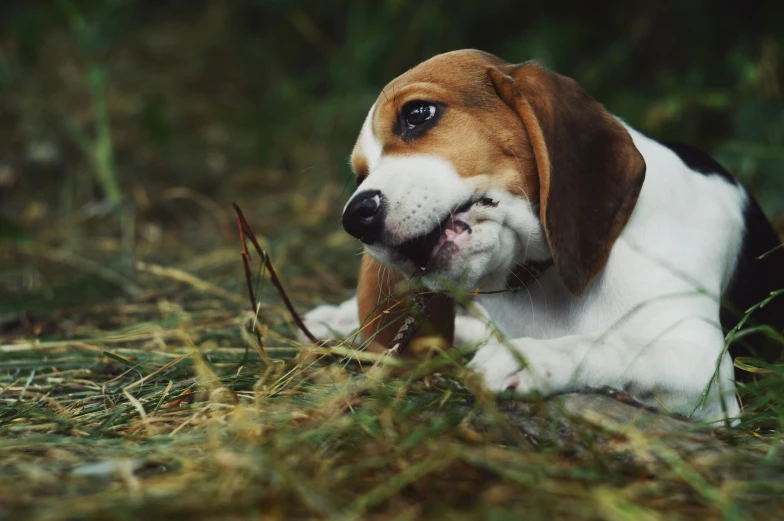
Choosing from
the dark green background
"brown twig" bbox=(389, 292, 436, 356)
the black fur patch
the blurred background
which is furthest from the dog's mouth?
the dark green background

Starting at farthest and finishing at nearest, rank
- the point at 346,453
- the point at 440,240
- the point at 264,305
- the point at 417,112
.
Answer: the point at 264,305, the point at 417,112, the point at 440,240, the point at 346,453

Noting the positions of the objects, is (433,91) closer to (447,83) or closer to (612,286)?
(447,83)

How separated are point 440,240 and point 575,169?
18.7 inches

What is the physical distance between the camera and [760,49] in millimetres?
6352

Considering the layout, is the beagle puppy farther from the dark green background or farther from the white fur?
the dark green background

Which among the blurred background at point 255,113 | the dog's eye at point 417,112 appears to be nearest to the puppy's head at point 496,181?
the dog's eye at point 417,112

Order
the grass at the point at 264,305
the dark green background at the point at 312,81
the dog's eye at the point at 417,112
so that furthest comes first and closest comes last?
the dark green background at the point at 312,81, the dog's eye at the point at 417,112, the grass at the point at 264,305

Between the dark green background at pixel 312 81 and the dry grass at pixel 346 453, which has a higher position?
the dark green background at pixel 312 81

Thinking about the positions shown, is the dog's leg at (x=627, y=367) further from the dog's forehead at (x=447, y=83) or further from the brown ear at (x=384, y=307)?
the dog's forehead at (x=447, y=83)

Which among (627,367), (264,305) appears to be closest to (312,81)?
(264,305)

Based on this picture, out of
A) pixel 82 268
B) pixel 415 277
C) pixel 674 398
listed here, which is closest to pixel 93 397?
pixel 415 277

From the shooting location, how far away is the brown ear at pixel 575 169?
2.55 m

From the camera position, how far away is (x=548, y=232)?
8.32ft

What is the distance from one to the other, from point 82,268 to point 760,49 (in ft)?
16.7
